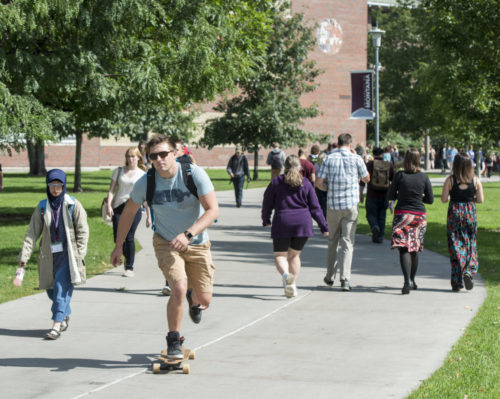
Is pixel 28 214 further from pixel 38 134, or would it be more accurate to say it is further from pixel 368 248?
pixel 368 248

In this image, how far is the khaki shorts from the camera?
20.6 ft

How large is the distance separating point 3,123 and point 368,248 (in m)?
6.71

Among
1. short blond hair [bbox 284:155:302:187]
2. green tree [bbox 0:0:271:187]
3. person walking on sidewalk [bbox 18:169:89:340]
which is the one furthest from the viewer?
green tree [bbox 0:0:271:187]

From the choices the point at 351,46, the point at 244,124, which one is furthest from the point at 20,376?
the point at 351,46

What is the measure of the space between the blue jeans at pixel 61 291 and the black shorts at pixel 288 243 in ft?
9.08

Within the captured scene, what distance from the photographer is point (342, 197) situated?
407 inches

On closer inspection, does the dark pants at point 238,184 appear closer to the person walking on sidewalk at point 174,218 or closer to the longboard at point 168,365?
the person walking on sidewalk at point 174,218

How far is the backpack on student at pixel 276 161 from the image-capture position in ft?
56.5

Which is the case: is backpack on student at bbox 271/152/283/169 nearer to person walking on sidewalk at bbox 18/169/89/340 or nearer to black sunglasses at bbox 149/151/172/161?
person walking on sidewalk at bbox 18/169/89/340

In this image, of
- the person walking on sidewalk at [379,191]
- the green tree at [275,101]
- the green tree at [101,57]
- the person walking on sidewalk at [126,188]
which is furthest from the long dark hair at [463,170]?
the green tree at [275,101]

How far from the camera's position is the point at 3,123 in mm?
14859

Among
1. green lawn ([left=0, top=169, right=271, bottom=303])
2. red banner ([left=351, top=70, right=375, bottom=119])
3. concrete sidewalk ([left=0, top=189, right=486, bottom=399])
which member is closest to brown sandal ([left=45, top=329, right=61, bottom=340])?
concrete sidewalk ([left=0, top=189, right=486, bottom=399])

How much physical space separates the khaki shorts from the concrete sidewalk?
608 millimetres

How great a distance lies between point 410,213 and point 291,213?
4.96 feet
